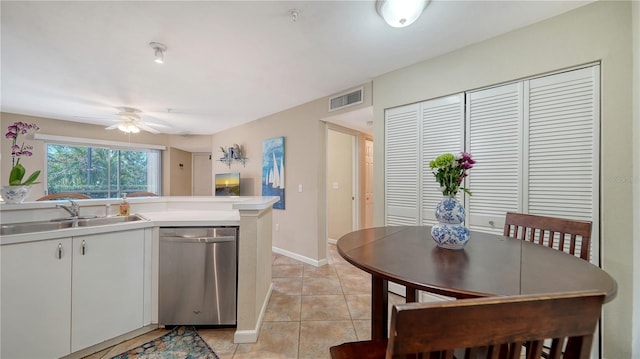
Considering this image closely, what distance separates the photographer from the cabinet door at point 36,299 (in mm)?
1342

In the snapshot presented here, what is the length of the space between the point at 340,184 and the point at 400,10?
10.5 ft

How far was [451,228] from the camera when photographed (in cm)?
117

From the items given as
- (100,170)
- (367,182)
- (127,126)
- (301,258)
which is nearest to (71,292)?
(301,258)

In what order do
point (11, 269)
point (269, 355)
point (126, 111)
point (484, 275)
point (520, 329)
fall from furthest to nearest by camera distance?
point (126, 111), point (269, 355), point (11, 269), point (484, 275), point (520, 329)

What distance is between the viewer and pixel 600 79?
5.01 ft

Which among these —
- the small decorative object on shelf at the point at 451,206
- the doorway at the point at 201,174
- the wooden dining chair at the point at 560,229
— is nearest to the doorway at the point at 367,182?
the wooden dining chair at the point at 560,229

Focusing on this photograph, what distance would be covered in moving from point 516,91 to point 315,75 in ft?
6.05

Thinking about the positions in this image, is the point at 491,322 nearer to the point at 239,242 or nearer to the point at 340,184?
the point at 239,242

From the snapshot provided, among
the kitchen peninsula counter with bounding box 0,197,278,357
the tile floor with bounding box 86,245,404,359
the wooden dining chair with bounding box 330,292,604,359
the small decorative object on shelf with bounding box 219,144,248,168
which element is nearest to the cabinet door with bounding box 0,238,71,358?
the kitchen peninsula counter with bounding box 0,197,278,357

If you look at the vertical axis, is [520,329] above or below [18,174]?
below

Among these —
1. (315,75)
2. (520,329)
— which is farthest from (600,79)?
(315,75)

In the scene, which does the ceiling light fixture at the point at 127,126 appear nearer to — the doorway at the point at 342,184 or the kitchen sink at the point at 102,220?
the kitchen sink at the point at 102,220

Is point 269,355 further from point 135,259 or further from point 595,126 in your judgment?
point 595,126

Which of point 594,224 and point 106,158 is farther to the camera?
point 106,158
